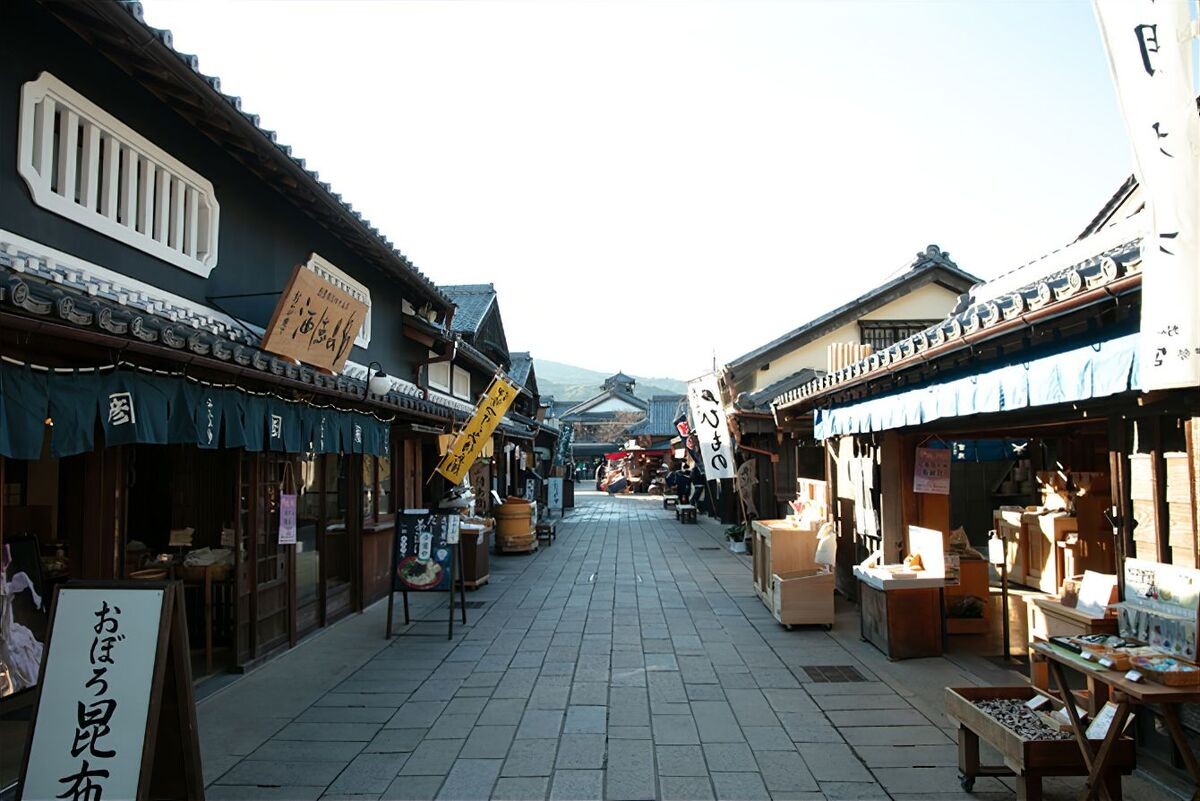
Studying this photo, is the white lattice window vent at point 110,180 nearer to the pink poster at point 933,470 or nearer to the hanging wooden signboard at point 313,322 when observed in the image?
the hanging wooden signboard at point 313,322

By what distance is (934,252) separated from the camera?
2030 cm

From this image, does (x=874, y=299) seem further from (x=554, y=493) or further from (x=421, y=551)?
(x=421, y=551)

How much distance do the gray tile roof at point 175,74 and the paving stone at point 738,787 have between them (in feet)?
22.0

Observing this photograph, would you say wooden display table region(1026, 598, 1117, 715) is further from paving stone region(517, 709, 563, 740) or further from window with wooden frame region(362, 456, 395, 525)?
window with wooden frame region(362, 456, 395, 525)

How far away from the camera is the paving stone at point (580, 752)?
18.4 feet

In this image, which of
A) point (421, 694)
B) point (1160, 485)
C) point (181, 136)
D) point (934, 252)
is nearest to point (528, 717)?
point (421, 694)

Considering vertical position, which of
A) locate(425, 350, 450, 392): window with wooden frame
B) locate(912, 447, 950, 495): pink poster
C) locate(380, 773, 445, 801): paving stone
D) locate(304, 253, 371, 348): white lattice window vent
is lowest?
locate(380, 773, 445, 801): paving stone

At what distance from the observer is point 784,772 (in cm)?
545

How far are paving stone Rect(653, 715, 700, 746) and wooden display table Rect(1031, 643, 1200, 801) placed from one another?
2.74 meters

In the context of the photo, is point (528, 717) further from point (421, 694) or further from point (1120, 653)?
point (1120, 653)

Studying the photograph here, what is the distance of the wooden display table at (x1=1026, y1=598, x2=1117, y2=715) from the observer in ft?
17.4

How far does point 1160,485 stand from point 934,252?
16639mm

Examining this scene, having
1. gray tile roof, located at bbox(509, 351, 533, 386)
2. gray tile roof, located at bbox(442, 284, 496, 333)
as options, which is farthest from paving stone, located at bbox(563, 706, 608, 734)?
gray tile roof, located at bbox(509, 351, 533, 386)

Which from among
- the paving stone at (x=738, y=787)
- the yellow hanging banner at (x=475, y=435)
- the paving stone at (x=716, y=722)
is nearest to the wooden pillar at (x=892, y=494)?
the paving stone at (x=716, y=722)
